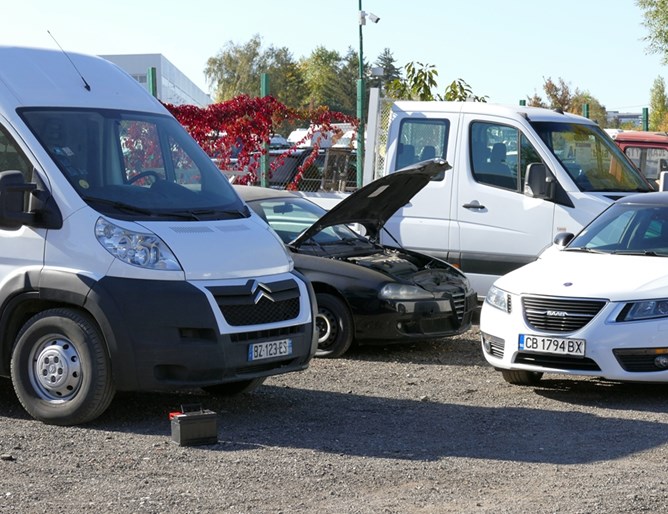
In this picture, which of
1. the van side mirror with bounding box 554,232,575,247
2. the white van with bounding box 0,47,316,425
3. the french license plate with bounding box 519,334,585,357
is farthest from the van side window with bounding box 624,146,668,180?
the white van with bounding box 0,47,316,425

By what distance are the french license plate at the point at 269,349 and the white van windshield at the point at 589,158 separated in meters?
5.68

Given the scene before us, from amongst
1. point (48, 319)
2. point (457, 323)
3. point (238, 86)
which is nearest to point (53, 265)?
point (48, 319)

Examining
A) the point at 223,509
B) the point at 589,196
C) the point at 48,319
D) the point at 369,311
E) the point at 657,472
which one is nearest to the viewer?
the point at 223,509

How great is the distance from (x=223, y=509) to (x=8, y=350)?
2.82 metres

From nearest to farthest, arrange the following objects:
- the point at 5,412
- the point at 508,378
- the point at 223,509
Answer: the point at 223,509, the point at 5,412, the point at 508,378

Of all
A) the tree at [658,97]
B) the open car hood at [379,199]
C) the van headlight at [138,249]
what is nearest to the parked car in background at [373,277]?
the open car hood at [379,199]

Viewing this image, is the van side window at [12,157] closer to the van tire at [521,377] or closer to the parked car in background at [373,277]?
the parked car in background at [373,277]

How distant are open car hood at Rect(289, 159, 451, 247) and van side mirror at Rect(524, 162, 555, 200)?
122 cm

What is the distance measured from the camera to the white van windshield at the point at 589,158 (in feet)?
A: 43.8

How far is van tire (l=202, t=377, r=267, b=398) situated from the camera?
9.30 m

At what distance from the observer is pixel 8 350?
8305 mm

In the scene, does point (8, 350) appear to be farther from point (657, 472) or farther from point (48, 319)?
point (657, 472)

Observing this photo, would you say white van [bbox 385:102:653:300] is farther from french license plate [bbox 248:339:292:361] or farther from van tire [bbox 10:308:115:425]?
van tire [bbox 10:308:115:425]

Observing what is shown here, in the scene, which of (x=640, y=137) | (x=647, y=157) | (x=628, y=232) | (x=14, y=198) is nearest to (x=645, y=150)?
(x=647, y=157)
